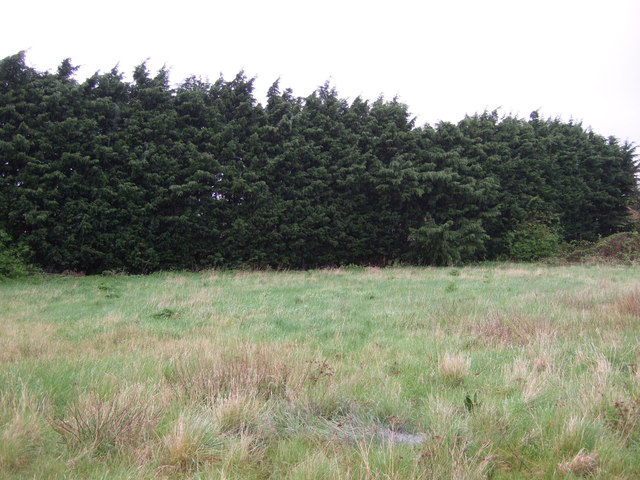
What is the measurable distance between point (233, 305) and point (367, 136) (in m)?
16.5

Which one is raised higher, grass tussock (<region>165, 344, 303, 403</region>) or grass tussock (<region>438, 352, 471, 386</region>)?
grass tussock (<region>438, 352, 471, 386</region>)

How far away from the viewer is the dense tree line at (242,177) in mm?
16562

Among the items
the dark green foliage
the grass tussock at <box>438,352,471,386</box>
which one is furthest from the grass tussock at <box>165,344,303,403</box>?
the dark green foliage

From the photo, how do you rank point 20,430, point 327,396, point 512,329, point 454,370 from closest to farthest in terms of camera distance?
point 20,430, point 327,396, point 454,370, point 512,329

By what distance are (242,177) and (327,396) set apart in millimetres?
17419

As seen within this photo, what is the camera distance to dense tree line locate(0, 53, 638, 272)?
1656 cm

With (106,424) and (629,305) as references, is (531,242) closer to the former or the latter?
(629,305)

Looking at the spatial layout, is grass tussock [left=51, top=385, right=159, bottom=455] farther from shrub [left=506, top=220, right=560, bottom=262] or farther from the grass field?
shrub [left=506, top=220, right=560, bottom=262]

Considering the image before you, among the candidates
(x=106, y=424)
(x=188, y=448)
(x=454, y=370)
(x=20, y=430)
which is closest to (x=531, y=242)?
(x=454, y=370)

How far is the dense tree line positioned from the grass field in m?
10.9

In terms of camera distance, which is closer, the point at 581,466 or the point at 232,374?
the point at 581,466

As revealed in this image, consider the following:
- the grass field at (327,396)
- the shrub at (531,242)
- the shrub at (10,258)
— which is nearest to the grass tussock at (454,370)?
the grass field at (327,396)

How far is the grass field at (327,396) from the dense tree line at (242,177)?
35.8 feet

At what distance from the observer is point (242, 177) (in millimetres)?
19844
